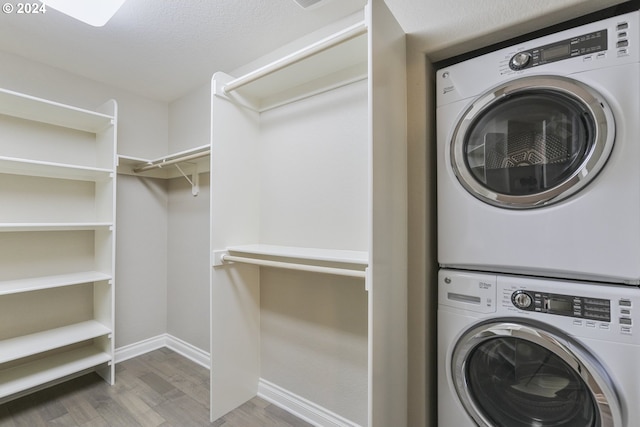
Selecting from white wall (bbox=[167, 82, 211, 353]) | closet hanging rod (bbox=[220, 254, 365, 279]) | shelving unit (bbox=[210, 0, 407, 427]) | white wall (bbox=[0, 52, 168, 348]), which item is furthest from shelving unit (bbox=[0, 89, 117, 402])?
closet hanging rod (bbox=[220, 254, 365, 279])

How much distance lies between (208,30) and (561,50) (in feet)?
5.94

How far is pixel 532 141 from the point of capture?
3.59 feet

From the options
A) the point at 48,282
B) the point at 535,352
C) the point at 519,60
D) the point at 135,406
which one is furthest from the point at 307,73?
the point at 135,406

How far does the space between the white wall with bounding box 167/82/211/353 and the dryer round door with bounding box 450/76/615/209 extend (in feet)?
6.67

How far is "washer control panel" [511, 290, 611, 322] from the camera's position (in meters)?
0.95

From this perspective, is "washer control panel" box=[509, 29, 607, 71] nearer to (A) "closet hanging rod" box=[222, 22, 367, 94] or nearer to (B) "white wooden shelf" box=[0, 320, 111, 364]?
(A) "closet hanging rod" box=[222, 22, 367, 94]

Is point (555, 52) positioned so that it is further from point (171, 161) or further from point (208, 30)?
point (171, 161)

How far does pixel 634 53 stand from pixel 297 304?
6.00 feet

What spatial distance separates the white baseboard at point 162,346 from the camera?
8.11 ft

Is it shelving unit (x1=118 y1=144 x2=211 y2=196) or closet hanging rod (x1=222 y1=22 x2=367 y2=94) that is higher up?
closet hanging rod (x1=222 y1=22 x2=367 y2=94)

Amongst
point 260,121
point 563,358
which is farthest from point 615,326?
point 260,121

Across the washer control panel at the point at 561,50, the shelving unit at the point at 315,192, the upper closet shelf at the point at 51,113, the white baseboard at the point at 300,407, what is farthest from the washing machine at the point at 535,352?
the upper closet shelf at the point at 51,113

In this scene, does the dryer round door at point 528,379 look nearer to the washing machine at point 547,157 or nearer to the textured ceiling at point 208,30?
the washing machine at point 547,157

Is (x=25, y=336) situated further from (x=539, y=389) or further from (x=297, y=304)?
(x=539, y=389)
